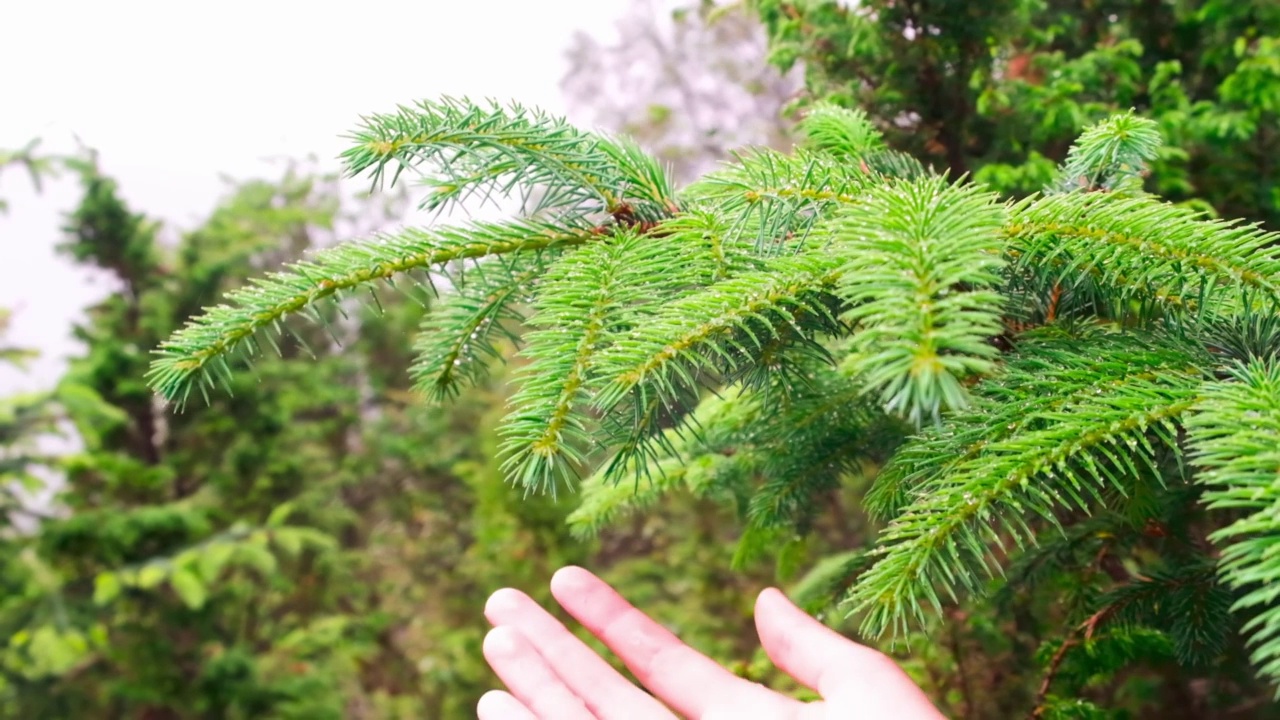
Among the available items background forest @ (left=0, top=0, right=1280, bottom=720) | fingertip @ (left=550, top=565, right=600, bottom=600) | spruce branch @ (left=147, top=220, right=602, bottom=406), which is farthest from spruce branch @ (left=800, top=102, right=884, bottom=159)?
fingertip @ (left=550, top=565, right=600, bottom=600)

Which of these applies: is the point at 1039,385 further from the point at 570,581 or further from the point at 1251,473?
the point at 570,581

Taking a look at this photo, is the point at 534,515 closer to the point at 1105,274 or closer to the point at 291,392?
the point at 291,392

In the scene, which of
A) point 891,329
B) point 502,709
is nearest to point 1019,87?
point 891,329

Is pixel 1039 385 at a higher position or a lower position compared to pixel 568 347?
lower

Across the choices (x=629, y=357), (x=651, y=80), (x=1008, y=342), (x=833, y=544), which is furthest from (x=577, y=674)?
(x=651, y=80)

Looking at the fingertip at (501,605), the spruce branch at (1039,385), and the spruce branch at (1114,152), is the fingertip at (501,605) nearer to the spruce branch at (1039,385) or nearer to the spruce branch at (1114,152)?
the spruce branch at (1039,385)

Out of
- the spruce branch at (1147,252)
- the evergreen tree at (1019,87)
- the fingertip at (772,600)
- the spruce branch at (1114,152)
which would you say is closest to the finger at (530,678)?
Result: the fingertip at (772,600)
